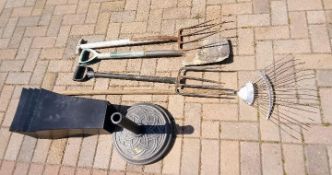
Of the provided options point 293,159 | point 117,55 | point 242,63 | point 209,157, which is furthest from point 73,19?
point 293,159

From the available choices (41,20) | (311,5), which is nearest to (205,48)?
(311,5)

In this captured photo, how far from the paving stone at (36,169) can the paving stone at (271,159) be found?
2.61m

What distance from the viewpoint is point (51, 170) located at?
4391 mm

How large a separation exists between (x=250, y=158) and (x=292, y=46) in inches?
58.1

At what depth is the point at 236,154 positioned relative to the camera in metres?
3.89

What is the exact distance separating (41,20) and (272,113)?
3877 mm

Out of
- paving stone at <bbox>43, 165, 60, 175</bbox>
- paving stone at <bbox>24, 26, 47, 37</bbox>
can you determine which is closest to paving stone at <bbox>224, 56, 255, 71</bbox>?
paving stone at <bbox>43, 165, 60, 175</bbox>

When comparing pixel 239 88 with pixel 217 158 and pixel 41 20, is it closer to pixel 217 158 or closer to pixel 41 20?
pixel 217 158

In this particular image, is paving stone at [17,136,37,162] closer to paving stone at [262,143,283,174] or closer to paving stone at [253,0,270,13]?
paving stone at [262,143,283,174]

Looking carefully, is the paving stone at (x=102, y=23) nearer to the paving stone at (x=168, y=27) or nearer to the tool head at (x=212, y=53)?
the paving stone at (x=168, y=27)

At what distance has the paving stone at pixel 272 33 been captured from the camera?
448 centimetres

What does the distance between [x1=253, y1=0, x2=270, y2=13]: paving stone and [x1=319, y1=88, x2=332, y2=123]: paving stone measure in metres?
1.32

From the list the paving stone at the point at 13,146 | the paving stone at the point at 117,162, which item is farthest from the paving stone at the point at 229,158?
the paving stone at the point at 13,146

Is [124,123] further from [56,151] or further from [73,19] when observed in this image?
[73,19]
